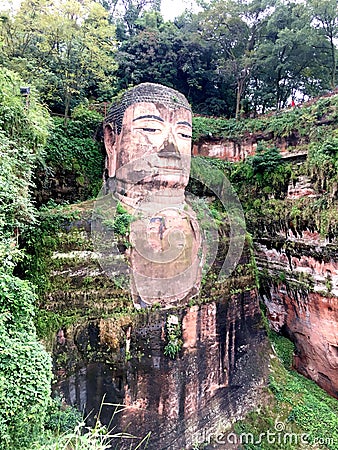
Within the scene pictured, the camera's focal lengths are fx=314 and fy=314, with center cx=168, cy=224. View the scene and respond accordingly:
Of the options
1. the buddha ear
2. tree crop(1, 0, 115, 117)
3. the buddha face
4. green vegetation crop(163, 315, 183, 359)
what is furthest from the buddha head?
tree crop(1, 0, 115, 117)

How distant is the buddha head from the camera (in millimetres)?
8102

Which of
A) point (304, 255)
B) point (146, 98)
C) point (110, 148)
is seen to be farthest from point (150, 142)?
point (304, 255)

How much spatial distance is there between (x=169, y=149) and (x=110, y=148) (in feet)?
6.27

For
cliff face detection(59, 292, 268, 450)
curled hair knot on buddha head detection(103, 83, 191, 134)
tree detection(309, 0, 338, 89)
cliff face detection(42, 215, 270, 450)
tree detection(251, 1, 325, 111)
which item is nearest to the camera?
cliff face detection(42, 215, 270, 450)

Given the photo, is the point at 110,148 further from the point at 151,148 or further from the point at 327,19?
the point at 327,19

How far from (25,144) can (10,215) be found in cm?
193

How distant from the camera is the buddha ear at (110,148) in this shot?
8.86m

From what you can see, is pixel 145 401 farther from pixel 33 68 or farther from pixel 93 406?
pixel 33 68

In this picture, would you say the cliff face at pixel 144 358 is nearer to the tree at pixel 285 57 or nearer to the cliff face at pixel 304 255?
the cliff face at pixel 304 255

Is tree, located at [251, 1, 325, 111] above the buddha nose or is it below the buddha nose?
above

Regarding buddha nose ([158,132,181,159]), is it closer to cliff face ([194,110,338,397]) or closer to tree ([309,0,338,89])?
cliff face ([194,110,338,397])

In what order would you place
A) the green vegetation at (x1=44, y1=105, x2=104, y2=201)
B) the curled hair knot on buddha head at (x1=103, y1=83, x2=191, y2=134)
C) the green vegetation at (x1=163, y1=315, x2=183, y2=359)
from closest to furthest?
1. the green vegetation at (x1=163, y1=315, x2=183, y2=359)
2. the curled hair knot on buddha head at (x1=103, y1=83, x2=191, y2=134)
3. the green vegetation at (x1=44, y1=105, x2=104, y2=201)

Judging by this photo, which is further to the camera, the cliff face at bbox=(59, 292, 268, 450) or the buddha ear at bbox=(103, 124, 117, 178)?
the buddha ear at bbox=(103, 124, 117, 178)

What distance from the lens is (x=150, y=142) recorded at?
26.6ft
